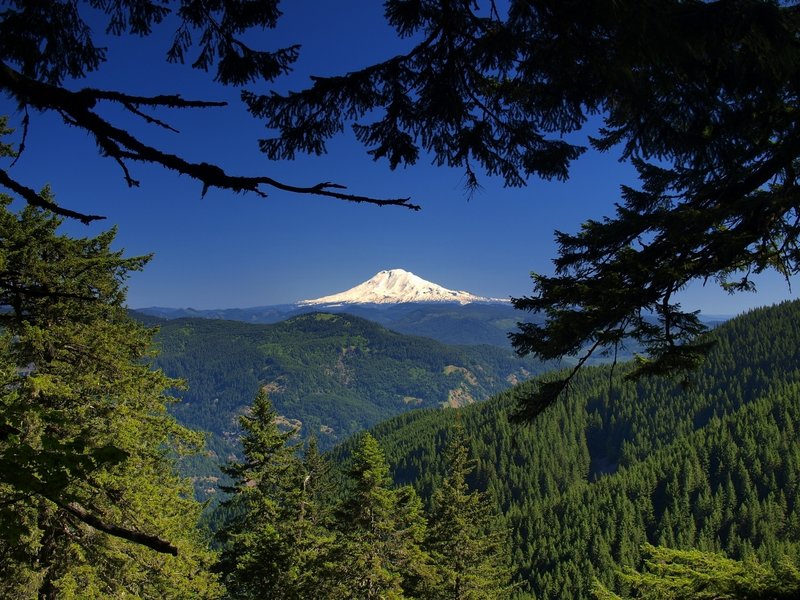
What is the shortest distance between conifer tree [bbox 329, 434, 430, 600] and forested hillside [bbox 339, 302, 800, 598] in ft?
119

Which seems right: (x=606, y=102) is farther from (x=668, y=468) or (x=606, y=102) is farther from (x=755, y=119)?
(x=668, y=468)

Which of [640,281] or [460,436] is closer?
[640,281]

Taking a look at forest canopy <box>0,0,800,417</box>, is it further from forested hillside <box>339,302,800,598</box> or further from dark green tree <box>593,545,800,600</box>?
forested hillside <box>339,302,800,598</box>

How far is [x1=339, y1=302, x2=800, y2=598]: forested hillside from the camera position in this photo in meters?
97.8

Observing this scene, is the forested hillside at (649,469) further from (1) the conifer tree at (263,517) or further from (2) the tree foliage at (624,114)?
(2) the tree foliage at (624,114)

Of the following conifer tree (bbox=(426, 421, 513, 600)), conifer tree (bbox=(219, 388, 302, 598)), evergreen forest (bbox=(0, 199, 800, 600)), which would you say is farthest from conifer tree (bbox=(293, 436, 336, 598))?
conifer tree (bbox=(426, 421, 513, 600))

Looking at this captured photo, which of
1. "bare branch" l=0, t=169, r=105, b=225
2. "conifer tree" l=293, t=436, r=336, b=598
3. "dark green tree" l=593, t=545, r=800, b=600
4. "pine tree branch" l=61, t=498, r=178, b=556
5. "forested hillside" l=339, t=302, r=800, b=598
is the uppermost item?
"bare branch" l=0, t=169, r=105, b=225

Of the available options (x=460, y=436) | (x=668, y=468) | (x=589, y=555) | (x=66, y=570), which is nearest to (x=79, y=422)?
(x=66, y=570)

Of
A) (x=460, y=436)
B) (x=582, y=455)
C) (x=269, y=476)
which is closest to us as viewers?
(x=269, y=476)

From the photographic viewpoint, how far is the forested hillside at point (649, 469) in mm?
97750

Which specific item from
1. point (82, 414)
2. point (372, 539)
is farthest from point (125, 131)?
point (372, 539)

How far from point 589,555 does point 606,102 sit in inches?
4388

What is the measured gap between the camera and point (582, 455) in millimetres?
174500

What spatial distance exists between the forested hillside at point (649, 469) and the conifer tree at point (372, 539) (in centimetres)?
3626
